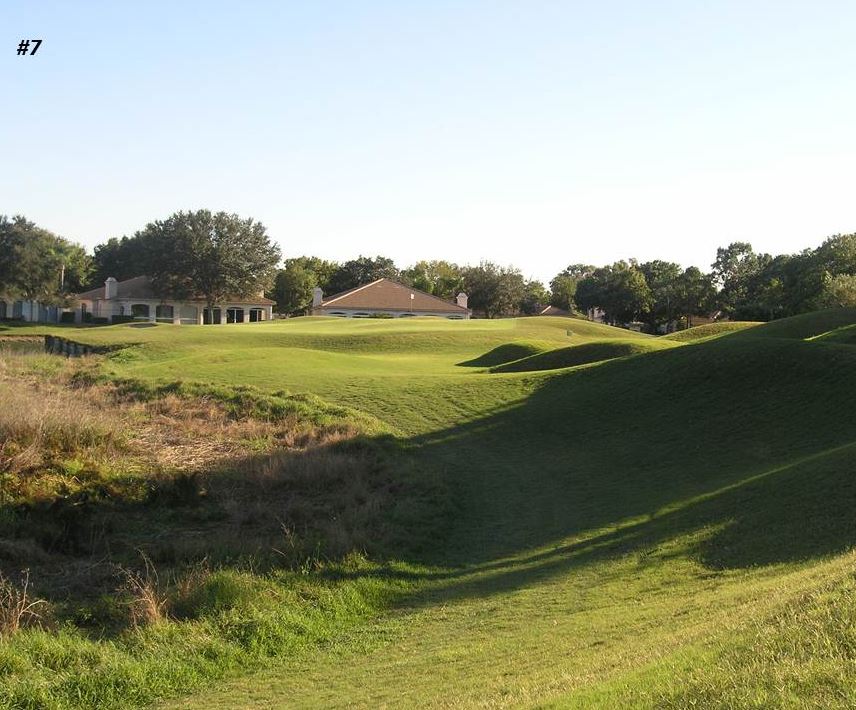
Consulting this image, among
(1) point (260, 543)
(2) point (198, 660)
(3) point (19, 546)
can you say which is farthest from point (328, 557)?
(3) point (19, 546)

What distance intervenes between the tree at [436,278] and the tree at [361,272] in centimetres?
384

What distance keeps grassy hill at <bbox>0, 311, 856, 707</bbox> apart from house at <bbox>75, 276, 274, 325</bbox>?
66120mm

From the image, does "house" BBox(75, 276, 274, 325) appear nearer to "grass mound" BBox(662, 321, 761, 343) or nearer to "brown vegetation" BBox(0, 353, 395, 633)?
"grass mound" BBox(662, 321, 761, 343)

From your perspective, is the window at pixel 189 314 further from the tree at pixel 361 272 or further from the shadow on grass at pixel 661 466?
the shadow on grass at pixel 661 466

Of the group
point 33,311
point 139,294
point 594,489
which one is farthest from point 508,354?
point 33,311

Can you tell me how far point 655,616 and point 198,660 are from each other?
→ 188 inches

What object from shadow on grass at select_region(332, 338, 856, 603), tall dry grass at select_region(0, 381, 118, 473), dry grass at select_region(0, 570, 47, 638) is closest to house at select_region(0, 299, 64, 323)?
tall dry grass at select_region(0, 381, 118, 473)

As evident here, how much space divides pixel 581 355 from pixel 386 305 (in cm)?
6033

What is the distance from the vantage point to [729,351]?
22641mm

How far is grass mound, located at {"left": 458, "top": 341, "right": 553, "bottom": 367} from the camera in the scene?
129ft

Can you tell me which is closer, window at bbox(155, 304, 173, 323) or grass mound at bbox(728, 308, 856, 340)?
grass mound at bbox(728, 308, 856, 340)

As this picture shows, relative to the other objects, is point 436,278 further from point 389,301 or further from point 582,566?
point 582,566

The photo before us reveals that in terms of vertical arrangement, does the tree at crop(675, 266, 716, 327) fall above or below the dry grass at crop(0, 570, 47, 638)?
above

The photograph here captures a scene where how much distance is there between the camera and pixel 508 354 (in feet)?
131
